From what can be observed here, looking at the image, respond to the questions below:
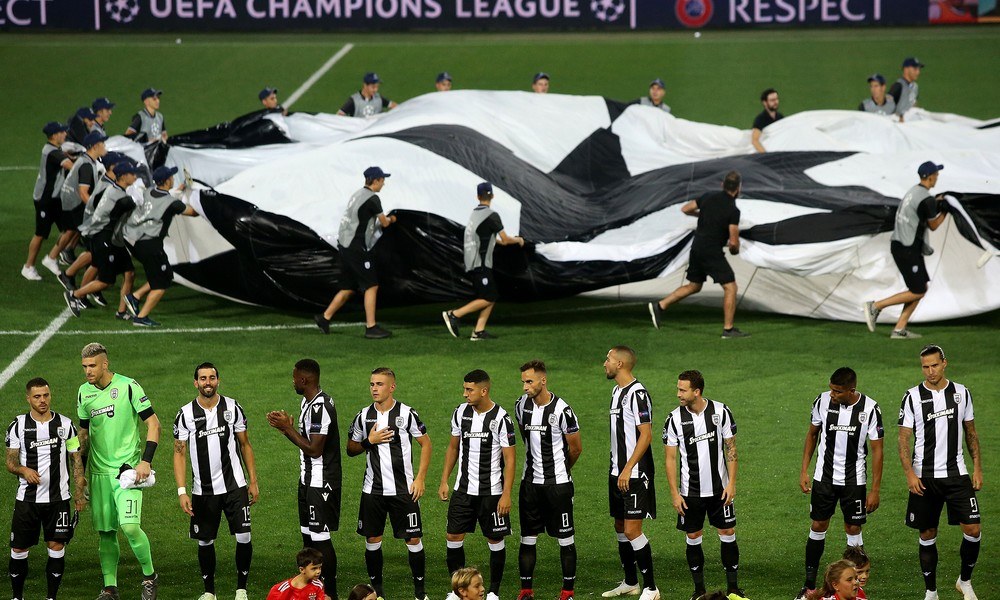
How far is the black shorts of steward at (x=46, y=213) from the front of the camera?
1650 cm

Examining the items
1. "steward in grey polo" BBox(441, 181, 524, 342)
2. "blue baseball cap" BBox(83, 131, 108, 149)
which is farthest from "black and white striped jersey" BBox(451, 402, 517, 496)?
"blue baseball cap" BBox(83, 131, 108, 149)

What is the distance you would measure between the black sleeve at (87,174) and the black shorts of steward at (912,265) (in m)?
8.76

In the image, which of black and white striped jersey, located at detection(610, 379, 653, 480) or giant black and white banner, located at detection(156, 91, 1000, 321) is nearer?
black and white striped jersey, located at detection(610, 379, 653, 480)

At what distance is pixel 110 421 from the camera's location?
860cm

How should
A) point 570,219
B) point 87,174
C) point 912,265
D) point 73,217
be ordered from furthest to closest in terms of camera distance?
point 73,217 < point 87,174 < point 570,219 < point 912,265

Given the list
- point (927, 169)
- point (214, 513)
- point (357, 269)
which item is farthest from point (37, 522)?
point (927, 169)

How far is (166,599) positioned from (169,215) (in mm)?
6427

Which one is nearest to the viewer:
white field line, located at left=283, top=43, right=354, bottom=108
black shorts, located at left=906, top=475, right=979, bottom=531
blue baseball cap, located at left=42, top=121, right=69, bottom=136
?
black shorts, located at left=906, top=475, right=979, bottom=531

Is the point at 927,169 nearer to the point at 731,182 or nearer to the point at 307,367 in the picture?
the point at 731,182

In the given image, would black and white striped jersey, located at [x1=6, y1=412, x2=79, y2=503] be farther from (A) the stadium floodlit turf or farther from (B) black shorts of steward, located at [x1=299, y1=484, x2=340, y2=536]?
(B) black shorts of steward, located at [x1=299, y1=484, x2=340, y2=536]

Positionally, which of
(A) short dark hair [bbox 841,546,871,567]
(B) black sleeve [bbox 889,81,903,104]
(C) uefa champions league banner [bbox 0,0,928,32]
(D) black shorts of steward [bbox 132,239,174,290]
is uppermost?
(C) uefa champions league banner [bbox 0,0,928,32]

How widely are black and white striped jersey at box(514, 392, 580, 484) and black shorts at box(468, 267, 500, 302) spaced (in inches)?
226

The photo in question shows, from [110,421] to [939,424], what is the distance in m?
5.10

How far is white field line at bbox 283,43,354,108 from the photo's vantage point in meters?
27.4
